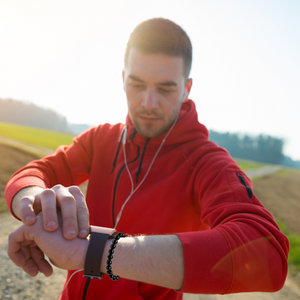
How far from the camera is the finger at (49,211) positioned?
1.07 meters

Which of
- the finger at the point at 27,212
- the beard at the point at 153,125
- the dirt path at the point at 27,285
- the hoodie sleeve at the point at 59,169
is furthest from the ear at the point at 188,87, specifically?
the dirt path at the point at 27,285

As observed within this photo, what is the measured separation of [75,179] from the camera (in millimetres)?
2311

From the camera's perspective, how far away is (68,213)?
3.65 feet

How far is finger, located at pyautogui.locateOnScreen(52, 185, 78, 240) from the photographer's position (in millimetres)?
1062

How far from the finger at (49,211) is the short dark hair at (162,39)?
1480mm

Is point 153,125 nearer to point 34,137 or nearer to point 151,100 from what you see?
point 151,100

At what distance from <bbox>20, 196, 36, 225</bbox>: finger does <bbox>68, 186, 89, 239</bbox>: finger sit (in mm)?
225

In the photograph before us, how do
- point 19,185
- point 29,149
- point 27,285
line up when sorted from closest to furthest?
point 19,185 → point 27,285 → point 29,149

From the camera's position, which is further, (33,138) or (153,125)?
(33,138)

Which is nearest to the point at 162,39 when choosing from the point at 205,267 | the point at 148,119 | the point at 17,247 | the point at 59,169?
Result: the point at 148,119

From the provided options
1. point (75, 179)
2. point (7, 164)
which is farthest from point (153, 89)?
point (7, 164)

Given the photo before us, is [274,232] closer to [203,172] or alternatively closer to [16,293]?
[203,172]

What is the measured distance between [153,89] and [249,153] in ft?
330

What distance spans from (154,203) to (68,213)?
81cm
